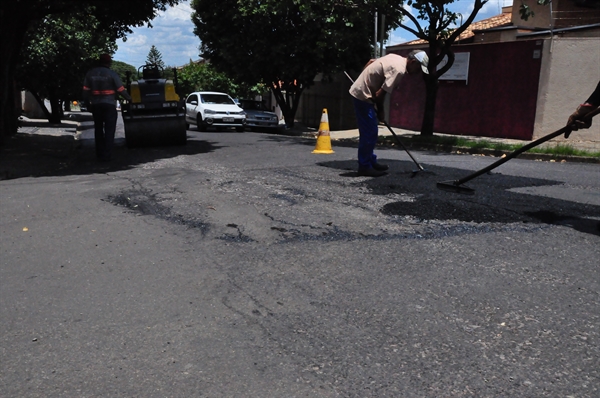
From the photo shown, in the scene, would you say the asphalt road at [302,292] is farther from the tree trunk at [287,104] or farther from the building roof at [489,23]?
the tree trunk at [287,104]

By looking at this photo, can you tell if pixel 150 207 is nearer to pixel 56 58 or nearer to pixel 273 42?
pixel 273 42

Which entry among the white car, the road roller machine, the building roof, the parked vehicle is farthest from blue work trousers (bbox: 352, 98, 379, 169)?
the building roof

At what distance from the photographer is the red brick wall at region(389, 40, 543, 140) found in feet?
59.8

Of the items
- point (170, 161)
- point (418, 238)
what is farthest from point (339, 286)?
point (170, 161)

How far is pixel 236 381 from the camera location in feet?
9.41

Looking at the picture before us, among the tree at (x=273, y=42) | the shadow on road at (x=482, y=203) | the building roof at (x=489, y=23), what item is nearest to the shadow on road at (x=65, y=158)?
the shadow on road at (x=482, y=203)

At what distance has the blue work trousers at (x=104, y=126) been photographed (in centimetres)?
1105

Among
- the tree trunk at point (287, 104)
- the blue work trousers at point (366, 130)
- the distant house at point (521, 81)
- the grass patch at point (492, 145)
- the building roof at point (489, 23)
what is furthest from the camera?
the tree trunk at point (287, 104)

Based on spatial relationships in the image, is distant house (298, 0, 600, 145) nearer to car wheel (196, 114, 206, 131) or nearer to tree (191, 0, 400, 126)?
tree (191, 0, 400, 126)

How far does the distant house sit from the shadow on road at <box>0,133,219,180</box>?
10.0 meters

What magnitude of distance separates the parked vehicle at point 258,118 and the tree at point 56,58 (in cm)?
844

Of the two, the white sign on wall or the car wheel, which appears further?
the car wheel

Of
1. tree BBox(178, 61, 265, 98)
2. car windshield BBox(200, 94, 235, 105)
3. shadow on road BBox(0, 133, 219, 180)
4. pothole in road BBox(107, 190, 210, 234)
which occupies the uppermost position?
tree BBox(178, 61, 265, 98)

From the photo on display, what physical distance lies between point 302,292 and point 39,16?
13.9m
